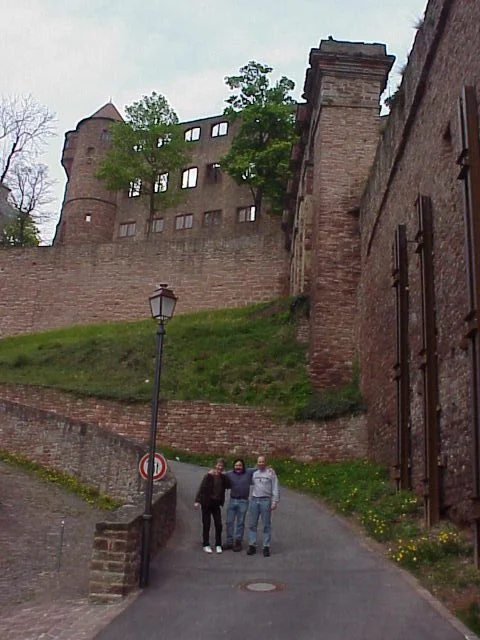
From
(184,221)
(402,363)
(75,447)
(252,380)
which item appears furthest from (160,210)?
(402,363)

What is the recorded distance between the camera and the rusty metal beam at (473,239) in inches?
322

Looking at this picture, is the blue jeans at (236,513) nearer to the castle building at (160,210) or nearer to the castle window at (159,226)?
the castle building at (160,210)

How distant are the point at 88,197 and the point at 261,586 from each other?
148 ft

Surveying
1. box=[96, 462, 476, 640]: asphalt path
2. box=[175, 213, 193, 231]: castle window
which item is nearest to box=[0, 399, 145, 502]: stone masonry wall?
box=[96, 462, 476, 640]: asphalt path

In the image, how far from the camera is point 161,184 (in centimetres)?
4578

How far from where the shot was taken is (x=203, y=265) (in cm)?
3250

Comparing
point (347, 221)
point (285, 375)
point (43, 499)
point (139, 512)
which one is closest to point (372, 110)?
point (347, 221)

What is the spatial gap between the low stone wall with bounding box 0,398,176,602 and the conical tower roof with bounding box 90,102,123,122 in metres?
38.2

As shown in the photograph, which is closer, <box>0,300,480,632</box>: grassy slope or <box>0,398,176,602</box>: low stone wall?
<box>0,398,176,602</box>: low stone wall

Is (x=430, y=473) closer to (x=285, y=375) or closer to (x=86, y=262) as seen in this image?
(x=285, y=375)

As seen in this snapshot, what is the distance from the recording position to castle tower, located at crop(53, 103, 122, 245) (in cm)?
5044

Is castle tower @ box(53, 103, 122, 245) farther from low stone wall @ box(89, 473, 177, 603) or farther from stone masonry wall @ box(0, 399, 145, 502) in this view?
low stone wall @ box(89, 473, 177, 603)

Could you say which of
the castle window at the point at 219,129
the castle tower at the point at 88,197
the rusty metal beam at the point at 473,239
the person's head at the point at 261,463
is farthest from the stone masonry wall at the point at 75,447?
the castle window at the point at 219,129

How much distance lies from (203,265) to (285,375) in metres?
13.0
